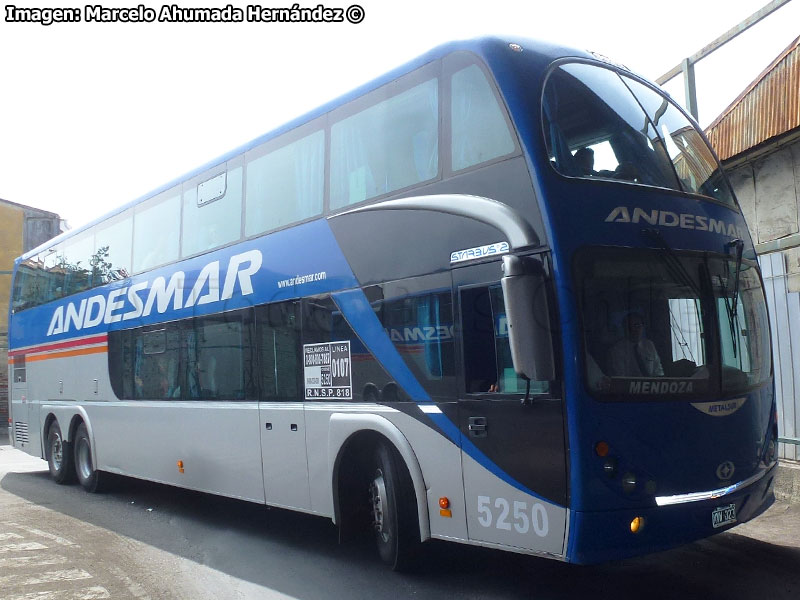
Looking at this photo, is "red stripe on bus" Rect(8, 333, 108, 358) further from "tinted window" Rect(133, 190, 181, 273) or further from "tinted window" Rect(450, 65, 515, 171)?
"tinted window" Rect(450, 65, 515, 171)

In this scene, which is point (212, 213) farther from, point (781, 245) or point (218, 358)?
point (781, 245)

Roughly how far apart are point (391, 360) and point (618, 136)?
248 centimetres

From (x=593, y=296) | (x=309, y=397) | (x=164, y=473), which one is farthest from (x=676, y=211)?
(x=164, y=473)

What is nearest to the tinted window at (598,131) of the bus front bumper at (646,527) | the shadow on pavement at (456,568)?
the bus front bumper at (646,527)

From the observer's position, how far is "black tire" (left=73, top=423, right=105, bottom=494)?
13.2 meters

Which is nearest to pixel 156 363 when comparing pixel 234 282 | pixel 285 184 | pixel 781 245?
pixel 234 282

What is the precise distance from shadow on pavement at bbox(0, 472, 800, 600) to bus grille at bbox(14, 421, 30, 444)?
6601mm

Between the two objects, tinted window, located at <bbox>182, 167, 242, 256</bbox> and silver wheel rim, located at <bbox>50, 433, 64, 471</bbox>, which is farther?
silver wheel rim, located at <bbox>50, 433, 64, 471</bbox>

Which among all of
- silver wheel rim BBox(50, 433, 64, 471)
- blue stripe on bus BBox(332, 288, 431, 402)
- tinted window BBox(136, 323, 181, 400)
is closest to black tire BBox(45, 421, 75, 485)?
silver wheel rim BBox(50, 433, 64, 471)

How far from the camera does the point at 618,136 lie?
21.0ft

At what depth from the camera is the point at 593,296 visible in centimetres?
573

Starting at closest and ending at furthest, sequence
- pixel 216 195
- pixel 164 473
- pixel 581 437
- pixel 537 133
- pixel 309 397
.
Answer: pixel 581 437
pixel 537 133
pixel 309 397
pixel 216 195
pixel 164 473

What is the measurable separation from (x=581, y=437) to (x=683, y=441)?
0.81 metres

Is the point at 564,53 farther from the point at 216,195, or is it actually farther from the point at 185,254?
the point at 185,254
